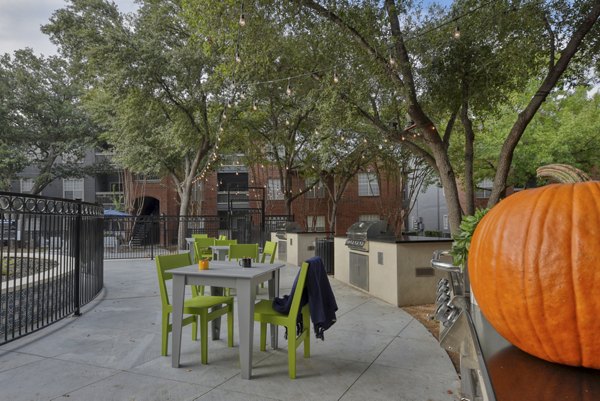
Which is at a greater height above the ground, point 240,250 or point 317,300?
point 240,250

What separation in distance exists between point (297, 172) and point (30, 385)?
18.5m

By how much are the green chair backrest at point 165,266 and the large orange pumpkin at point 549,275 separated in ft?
11.2

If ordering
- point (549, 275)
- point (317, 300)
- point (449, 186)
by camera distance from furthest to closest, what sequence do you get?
point (449, 186)
point (317, 300)
point (549, 275)

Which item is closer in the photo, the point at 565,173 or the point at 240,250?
the point at 565,173

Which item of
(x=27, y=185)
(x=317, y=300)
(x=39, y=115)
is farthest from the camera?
(x=27, y=185)

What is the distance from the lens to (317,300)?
3672mm

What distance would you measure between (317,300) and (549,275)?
9.43 feet

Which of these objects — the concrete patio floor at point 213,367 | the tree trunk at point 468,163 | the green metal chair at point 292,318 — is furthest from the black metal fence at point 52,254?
the tree trunk at point 468,163

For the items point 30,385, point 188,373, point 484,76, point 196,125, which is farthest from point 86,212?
point 196,125

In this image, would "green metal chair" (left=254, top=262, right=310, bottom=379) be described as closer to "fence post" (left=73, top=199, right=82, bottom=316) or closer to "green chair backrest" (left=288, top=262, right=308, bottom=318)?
"green chair backrest" (left=288, top=262, right=308, bottom=318)

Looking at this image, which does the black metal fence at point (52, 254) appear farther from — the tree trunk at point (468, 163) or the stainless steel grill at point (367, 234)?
the tree trunk at point (468, 163)

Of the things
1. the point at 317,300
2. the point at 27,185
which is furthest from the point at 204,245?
the point at 27,185

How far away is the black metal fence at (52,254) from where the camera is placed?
4.46 meters

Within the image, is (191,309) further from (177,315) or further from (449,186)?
(449,186)
